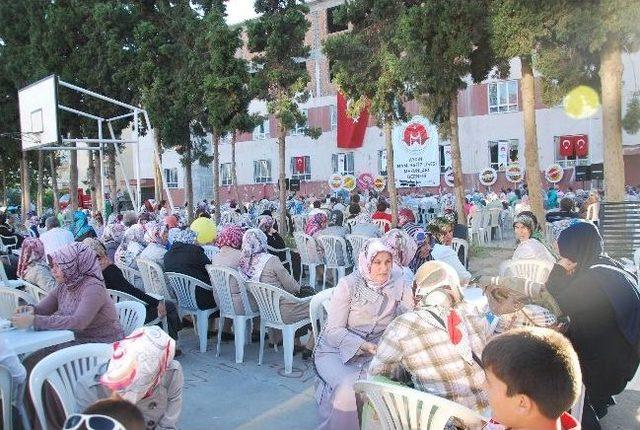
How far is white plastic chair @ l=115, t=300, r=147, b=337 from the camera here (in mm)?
4340

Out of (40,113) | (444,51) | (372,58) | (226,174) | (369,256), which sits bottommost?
(369,256)

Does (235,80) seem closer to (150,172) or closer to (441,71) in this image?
(441,71)

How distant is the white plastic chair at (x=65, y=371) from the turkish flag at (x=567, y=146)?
92.6 ft

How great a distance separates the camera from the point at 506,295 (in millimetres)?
3295

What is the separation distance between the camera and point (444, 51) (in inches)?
470

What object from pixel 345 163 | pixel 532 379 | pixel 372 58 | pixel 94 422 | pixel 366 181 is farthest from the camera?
pixel 345 163

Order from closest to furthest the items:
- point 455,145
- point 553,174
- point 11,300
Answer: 1. point 11,300
2. point 455,145
3. point 553,174

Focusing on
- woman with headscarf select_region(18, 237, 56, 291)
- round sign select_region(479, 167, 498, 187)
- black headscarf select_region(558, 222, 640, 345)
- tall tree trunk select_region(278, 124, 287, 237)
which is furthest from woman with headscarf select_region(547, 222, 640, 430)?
round sign select_region(479, 167, 498, 187)

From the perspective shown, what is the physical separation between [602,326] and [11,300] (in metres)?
4.54

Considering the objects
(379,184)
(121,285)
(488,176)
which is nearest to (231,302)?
(121,285)

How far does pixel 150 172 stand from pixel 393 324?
140ft

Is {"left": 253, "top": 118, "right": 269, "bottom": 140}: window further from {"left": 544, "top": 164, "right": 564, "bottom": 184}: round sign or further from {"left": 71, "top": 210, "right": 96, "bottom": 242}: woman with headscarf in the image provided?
{"left": 71, "top": 210, "right": 96, "bottom": 242}: woman with headscarf

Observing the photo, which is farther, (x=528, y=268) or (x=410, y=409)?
(x=528, y=268)

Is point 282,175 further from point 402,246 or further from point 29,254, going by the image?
point 402,246
